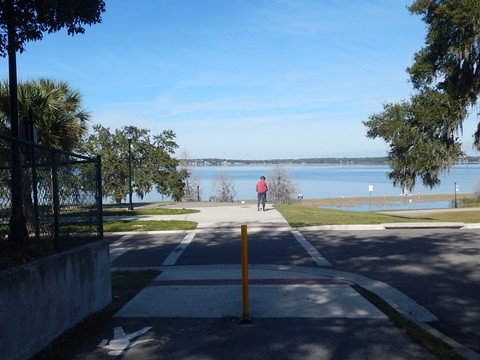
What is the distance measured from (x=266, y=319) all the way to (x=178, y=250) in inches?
273

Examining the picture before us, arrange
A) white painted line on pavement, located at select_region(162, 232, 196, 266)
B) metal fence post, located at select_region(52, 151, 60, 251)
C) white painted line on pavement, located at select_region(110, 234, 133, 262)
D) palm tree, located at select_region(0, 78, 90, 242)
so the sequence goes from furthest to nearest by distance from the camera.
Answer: palm tree, located at select_region(0, 78, 90, 242) < white painted line on pavement, located at select_region(110, 234, 133, 262) < white painted line on pavement, located at select_region(162, 232, 196, 266) < metal fence post, located at select_region(52, 151, 60, 251)

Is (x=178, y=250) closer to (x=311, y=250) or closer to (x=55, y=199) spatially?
(x=311, y=250)

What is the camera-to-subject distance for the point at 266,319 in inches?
249

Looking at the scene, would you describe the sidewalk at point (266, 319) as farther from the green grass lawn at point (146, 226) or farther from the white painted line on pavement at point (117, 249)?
the green grass lawn at point (146, 226)

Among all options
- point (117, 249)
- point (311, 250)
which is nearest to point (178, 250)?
point (117, 249)

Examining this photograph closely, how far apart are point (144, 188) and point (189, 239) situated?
28678 mm

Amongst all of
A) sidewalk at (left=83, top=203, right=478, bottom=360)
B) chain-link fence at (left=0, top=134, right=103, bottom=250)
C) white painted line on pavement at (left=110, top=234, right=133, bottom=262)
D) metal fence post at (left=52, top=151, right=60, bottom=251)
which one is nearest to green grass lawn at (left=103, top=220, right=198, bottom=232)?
white painted line on pavement at (left=110, top=234, right=133, bottom=262)

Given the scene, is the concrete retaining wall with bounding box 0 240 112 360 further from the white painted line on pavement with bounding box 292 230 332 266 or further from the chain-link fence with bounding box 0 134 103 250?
the white painted line on pavement with bounding box 292 230 332 266

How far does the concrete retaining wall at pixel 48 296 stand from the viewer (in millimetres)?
4453

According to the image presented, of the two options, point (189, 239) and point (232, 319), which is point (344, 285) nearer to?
point (232, 319)

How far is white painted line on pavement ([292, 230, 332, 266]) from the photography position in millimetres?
10966

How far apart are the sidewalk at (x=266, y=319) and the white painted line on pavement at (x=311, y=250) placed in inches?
45.1

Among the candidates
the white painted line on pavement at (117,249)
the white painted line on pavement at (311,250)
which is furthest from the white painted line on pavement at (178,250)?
the white painted line on pavement at (311,250)

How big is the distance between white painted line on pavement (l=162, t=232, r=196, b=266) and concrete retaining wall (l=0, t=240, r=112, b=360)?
13.8 feet
